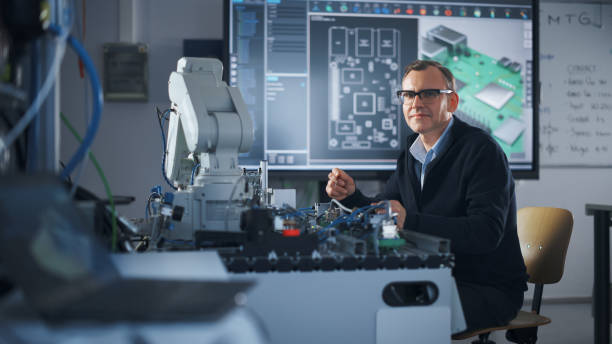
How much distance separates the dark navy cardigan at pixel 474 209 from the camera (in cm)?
153

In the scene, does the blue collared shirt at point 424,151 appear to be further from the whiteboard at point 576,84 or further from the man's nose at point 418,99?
the whiteboard at point 576,84

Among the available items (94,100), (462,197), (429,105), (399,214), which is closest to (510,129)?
(429,105)

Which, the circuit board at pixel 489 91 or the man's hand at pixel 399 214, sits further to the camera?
the circuit board at pixel 489 91

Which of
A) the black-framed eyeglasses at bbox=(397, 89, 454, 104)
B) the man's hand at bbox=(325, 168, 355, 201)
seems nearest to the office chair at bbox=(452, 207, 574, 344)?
the black-framed eyeglasses at bbox=(397, 89, 454, 104)

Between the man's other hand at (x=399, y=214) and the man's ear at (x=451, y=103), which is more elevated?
the man's ear at (x=451, y=103)

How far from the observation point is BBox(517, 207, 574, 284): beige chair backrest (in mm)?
1947

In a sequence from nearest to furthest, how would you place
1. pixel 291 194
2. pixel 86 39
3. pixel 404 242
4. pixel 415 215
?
1. pixel 404 242
2. pixel 415 215
3. pixel 291 194
4. pixel 86 39

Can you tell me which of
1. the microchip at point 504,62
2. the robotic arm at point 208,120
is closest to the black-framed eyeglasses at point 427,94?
the robotic arm at point 208,120

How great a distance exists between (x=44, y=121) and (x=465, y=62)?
113 inches

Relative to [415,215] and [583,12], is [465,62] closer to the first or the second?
[583,12]

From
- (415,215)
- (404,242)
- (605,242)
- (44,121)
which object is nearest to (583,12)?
(605,242)

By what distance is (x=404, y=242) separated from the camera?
4.11 ft

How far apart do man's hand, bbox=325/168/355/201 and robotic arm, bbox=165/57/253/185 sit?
58 cm

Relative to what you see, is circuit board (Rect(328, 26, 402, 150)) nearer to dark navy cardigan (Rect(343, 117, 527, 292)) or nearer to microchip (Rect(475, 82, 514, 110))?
microchip (Rect(475, 82, 514, 110))
